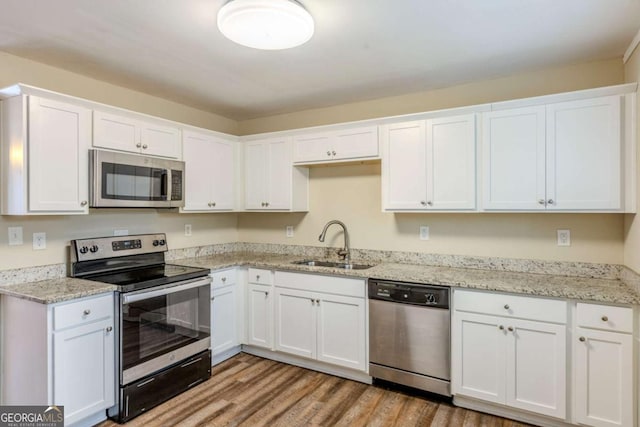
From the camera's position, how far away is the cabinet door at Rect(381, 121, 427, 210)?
2879 millimetres

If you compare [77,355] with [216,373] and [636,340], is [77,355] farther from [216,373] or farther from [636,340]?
[636,340]

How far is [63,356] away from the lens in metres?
2.10

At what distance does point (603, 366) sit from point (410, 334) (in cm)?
112

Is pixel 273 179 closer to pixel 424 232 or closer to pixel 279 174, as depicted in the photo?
pixel 279 174

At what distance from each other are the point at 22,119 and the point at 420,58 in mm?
2591

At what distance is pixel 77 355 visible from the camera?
2.17 m

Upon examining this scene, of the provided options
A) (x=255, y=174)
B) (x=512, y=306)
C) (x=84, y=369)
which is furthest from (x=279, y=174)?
(x=512, y=306)

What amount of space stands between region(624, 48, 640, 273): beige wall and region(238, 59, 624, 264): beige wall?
8 cm

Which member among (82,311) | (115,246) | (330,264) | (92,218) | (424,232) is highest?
(92,218)

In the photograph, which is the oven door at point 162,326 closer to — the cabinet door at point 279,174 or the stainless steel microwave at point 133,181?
the stainless steel microwave at point 133,181

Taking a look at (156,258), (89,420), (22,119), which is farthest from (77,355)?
(22,119)

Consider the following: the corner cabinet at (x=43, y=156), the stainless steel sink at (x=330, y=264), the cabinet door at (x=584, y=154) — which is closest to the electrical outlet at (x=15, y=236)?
the corner cabinet at (x=43, y=156)

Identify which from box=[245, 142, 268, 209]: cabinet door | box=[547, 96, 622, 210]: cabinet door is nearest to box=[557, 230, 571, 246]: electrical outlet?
box=[547, 96, 622, 210]: cabinet door

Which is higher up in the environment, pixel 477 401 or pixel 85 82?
pixel 85 82
